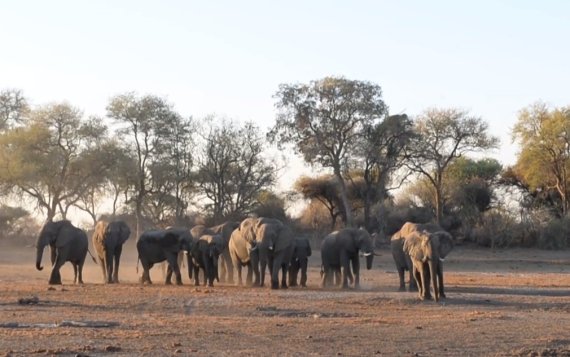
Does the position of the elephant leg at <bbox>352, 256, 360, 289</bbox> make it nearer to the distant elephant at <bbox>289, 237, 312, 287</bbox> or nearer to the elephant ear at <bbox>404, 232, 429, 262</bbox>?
the distant elephant at <bbox>289, 237, 312, 287</bbox>

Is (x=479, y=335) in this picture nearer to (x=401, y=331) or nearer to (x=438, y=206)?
(x=401, y=331)

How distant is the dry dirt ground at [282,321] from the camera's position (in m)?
17.9

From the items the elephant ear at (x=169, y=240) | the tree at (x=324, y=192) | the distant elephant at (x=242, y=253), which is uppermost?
the tree at (x=324, y=192)

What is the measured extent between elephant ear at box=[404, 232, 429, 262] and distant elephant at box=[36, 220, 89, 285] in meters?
11.7

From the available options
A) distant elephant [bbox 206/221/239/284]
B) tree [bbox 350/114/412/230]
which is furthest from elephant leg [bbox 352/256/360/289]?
tree [bbox 350/114/412/230]

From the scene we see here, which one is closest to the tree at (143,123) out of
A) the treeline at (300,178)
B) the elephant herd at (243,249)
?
the treeline at (300,178)

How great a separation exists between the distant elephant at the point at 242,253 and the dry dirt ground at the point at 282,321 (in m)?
2.34

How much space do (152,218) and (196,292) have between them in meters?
35.7

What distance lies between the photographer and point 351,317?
77.7 ft

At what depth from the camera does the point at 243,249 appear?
36.8m

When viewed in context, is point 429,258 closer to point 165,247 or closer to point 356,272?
point 356,272

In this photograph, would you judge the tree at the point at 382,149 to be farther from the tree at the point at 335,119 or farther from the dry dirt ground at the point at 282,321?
the dry dirt ground at the point at 282,321

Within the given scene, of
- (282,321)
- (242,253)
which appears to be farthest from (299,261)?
(282,321)

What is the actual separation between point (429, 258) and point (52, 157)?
41.8 meters
